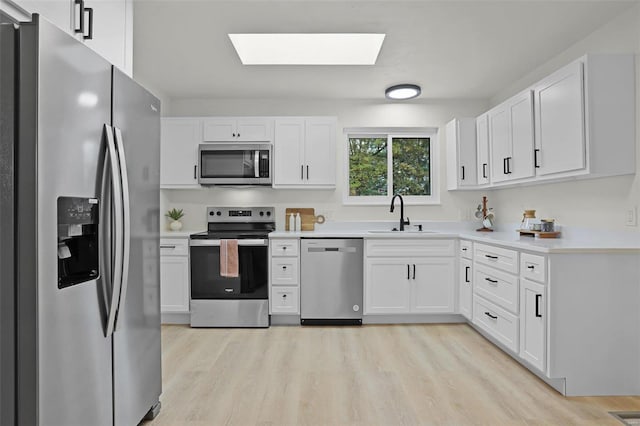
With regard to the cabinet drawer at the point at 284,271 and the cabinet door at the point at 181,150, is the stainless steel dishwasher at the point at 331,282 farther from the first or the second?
the cabinet door at the point at 181,150

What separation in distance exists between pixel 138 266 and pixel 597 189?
3.08 meters

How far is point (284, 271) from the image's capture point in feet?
12.6

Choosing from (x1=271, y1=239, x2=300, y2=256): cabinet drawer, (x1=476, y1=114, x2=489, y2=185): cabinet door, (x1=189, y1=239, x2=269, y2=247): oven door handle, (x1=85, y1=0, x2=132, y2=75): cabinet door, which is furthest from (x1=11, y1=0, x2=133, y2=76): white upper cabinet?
(x1=476, y1=114, x2=489, y2=185): cabinet door

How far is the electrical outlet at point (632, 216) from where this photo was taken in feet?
8.24

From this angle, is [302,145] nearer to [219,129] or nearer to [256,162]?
[256,162]

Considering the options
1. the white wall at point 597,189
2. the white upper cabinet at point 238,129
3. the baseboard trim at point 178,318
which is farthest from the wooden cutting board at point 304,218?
the white wall at point 597,189

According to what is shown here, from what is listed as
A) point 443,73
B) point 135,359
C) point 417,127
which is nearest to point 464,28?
point 443,73

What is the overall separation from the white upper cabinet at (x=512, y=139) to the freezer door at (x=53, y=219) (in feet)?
9.73

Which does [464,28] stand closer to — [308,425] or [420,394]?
[420,394]

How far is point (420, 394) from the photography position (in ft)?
7.73

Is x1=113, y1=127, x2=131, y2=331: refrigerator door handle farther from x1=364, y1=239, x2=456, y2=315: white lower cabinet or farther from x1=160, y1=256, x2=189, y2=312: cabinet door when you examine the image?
x1=364, y1=239, x2=456, y2=315: white lower cabinet

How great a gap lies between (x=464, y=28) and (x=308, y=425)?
2.76 meters
